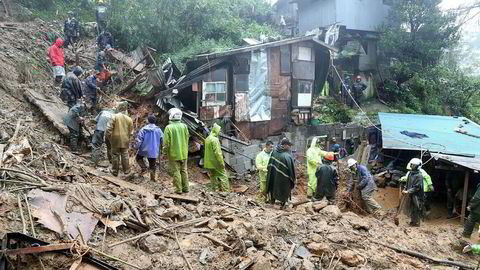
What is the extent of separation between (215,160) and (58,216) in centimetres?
459

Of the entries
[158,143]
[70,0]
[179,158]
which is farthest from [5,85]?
[70,0]

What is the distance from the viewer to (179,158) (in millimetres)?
7730

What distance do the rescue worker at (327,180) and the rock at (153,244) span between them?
5565mm

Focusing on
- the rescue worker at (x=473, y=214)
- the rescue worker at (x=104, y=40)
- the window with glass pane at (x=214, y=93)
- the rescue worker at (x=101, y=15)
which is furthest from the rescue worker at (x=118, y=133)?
the rescue worker at (x=101, y=15)

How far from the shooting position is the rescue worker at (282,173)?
809 centimetres

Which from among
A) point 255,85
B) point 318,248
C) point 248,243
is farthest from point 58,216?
point 255,85

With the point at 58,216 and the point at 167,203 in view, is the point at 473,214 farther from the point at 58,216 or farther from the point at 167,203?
the point at 58,216

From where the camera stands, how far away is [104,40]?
16109mm

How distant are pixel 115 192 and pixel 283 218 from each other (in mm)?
2946

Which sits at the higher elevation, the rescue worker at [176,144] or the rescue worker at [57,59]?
the rescue worker at [57,59]

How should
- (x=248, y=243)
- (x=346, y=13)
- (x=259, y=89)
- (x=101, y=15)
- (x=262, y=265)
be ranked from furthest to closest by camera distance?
(x=346, y=13) < (x=101, y=15) < (x=259, y=89) < (x=248, y=243) < (x=262, y=265)

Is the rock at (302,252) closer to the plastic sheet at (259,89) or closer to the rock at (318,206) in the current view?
the rock at (318,206)

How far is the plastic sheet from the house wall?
9.50m

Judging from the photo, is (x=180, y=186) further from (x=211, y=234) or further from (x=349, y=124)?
(x=349, y=124)
